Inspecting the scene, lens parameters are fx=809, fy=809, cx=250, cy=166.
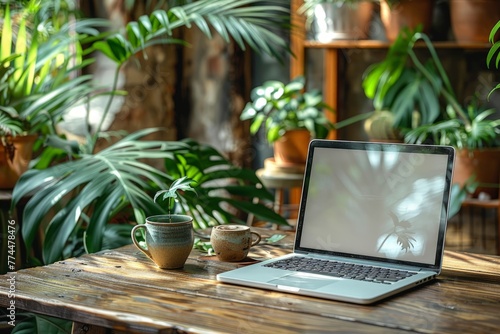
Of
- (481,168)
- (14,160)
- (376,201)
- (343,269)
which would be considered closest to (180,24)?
(14,160)

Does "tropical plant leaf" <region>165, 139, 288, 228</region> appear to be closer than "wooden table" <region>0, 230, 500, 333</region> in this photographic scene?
No

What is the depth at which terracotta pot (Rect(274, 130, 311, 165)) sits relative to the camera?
3.55 metres

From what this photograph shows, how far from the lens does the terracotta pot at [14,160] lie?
2.60 metres

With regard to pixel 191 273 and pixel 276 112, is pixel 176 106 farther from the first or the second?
pixel 191 273

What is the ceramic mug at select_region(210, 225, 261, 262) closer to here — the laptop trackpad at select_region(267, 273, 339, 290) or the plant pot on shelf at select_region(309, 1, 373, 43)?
the laptop trackpad at select_region(267, 273, 339, 290)

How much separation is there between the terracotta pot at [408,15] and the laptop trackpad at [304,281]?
7.25 feet

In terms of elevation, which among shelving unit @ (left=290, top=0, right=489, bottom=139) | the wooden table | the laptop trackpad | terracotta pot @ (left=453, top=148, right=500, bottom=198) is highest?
shelving unit @ (left=290, top=0, right=489, bottom=139)

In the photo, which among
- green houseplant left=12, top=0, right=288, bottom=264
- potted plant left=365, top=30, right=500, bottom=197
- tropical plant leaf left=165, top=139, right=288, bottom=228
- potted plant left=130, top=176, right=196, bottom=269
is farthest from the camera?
potted plant left=365, top=30, right=500, bottom=197

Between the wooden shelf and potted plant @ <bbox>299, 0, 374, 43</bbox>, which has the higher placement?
potted plant @ <bbox>299, 0, 374, 43</bbox>

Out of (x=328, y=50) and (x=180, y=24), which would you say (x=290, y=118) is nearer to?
(x=328, y=50)

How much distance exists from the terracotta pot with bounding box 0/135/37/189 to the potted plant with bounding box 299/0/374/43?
1.53m

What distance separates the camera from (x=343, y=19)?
3.59 m

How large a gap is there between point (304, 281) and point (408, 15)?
7.43 feet

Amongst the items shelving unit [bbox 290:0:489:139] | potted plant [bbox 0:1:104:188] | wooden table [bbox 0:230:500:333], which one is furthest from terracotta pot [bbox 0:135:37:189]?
shelving unit [bbox 290:0:489:139]
